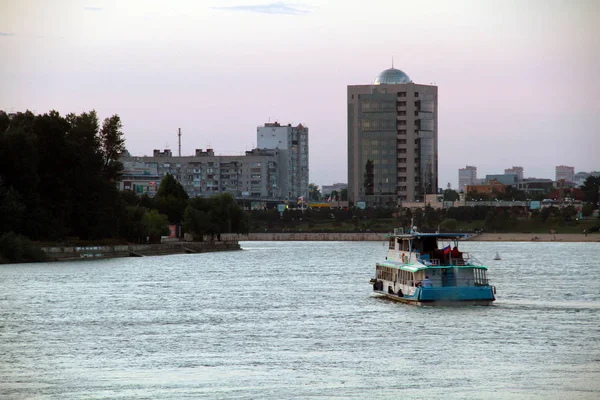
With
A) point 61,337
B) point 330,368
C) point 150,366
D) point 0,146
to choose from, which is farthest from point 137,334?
point 0,146

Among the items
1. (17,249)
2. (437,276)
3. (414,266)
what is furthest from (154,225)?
(437,276)

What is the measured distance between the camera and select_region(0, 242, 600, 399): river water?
39.8m

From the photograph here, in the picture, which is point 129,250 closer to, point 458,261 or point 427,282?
point 427,282

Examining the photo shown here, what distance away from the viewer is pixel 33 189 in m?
132

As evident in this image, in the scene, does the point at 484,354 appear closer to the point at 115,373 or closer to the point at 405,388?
the point at 405,388

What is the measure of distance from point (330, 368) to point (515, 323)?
18.9m

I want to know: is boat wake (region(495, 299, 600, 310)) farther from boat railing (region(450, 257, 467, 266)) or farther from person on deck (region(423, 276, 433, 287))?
person on deck (region(423, 276, 433, 287))

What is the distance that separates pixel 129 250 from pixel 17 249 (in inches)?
1154

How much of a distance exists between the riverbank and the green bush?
2544 millimetres

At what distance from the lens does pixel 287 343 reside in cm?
5219

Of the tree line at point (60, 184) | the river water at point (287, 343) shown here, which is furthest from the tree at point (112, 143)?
the river water at point (287, 343)

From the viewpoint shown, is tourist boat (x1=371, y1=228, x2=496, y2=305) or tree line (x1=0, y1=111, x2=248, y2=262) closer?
tourist boat (x1=371, y1=228, x2=496, y2=305)

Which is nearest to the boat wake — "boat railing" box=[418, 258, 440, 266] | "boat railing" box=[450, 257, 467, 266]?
"boat railing" box=[450, 257, 467, 266]

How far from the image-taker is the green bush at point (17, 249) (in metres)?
124
